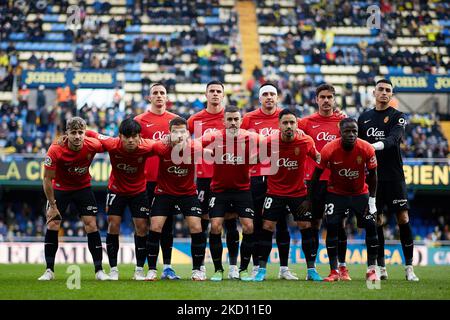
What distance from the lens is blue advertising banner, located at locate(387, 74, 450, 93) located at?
111 feet

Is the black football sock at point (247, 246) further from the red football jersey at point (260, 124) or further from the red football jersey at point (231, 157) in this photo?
the red football jersey at point (260, 124)

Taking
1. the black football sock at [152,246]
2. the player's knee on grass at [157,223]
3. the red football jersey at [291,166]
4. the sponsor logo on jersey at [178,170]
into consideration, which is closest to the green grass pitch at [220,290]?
the black football sock at [152,246]

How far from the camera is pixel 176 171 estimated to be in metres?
12.1

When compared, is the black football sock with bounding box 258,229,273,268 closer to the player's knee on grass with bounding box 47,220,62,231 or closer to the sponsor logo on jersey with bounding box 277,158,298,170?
the sponsor logo on jersey with bounding box 277,158,298,170

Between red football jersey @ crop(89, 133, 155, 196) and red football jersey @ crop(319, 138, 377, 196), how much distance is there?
8.26 feet

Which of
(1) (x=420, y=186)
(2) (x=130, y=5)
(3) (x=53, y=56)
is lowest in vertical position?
(1) (x=420, y=186)

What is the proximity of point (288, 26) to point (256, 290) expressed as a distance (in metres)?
30.0

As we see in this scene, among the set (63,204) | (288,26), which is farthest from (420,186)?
(63,204)

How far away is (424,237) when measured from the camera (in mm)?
30453

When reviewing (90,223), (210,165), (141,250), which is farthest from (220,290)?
(210,165)


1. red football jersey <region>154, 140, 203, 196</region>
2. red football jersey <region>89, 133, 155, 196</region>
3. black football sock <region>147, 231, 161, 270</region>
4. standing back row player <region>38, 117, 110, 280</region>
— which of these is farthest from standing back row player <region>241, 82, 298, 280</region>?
standing back row player <region>38, 117, 110, 280</region>

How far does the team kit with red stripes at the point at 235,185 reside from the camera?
39.2 feet

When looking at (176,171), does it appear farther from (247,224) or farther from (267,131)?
(267,131)
